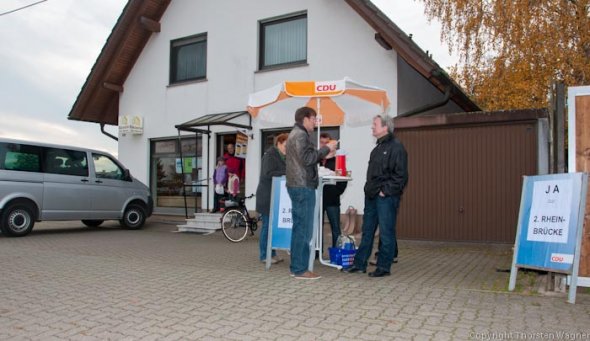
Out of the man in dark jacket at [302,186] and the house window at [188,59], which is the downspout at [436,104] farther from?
the house window at [188,59]

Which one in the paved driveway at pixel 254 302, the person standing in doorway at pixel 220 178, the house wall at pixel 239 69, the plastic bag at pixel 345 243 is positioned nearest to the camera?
the paved driveway at pixel 254 302

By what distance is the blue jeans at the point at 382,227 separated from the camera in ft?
20.7

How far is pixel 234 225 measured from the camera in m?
10.6

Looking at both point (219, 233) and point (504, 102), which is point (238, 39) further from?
point (504, 102)

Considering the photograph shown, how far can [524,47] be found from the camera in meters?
14.0

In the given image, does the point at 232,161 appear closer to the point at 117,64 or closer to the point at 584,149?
the point at 117,64

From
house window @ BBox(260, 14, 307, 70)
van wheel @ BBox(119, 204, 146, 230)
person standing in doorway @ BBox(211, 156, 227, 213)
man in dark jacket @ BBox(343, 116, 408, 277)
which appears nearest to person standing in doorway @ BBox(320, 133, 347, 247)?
man in dark jacket @ BBox(343, 116, 408, 277)

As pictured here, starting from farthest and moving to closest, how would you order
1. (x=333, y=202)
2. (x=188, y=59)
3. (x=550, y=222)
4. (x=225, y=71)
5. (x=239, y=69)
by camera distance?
(x=188, y=59) → (x=225, y=71) → (x=239, y=69) → (x=333, y=202) → (x=550, y=222)

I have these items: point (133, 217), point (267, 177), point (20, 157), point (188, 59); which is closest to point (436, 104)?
point (267, 177)

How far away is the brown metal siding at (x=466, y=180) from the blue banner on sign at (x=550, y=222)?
3964 millimetres

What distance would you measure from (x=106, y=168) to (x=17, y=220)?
2.41m

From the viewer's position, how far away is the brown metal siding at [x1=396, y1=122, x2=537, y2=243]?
31.4 ft

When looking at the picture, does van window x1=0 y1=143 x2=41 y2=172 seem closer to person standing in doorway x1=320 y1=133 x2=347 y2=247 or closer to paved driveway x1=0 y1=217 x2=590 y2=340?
paved driveway x1=0 y1=217 x2=590 y2=340

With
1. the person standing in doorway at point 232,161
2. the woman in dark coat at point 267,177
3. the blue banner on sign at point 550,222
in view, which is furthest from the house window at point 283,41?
the blue banner on sign at point 550,222
